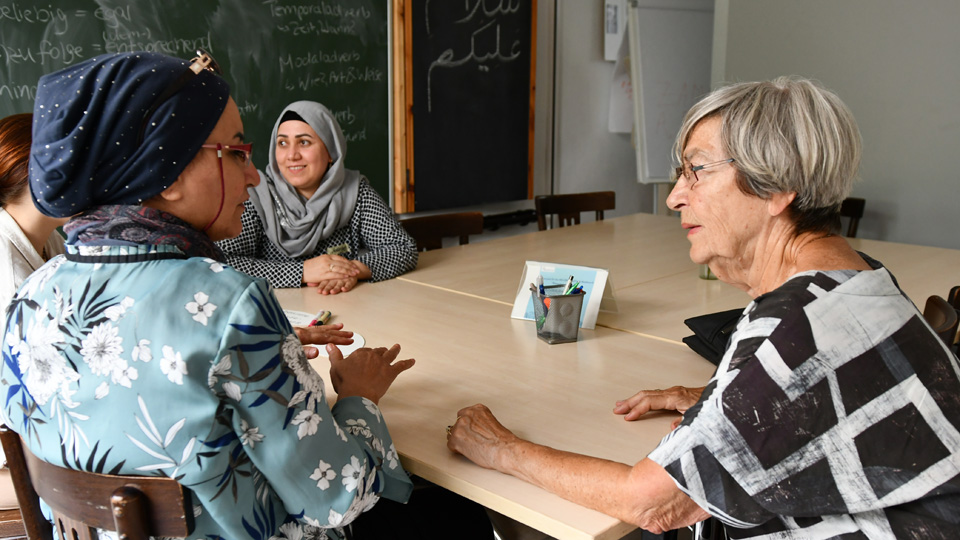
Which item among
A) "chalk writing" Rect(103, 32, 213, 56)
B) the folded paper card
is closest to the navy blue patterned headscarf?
the folded paper card

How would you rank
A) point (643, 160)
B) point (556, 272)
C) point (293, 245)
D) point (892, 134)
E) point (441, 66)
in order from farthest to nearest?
point (643, 160), point (441, 66), point (892, 134), point (293, 245), point (556, 272)

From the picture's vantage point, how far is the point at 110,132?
3.32 ft

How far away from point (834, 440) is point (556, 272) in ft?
3.81

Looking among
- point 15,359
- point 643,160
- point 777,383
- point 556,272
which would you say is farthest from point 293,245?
point 643,160

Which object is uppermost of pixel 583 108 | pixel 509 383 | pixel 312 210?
pixel 583 108

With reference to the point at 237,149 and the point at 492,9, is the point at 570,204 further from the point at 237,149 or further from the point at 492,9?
the point at 237,149

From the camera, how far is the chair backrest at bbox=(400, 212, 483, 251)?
315 centimetres

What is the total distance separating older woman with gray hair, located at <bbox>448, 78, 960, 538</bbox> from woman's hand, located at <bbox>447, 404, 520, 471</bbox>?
79 millimetres

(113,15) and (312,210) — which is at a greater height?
(113,15)

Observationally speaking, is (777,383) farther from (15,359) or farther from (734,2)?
(734,2)

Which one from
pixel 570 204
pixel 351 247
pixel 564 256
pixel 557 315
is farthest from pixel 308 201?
pixel 570 204

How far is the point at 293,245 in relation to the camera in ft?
8.79

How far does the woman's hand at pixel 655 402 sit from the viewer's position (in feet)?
4.68

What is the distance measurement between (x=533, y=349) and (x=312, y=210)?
122cm
